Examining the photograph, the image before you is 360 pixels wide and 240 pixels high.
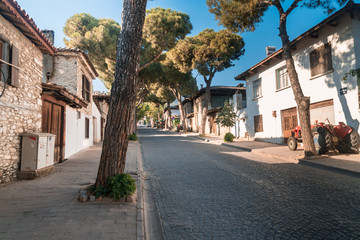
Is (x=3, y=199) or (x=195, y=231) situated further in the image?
(x=3, y=199)

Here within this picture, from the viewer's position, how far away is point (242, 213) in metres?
3.44

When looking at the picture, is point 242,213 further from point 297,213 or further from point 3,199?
point 3,199

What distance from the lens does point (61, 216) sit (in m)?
3.22

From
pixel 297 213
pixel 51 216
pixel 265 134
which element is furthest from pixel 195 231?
pixel 265 134

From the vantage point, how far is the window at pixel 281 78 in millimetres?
14453

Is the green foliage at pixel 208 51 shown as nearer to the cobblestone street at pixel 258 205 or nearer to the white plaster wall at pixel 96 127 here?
the white plaster wall at pixel 96 127

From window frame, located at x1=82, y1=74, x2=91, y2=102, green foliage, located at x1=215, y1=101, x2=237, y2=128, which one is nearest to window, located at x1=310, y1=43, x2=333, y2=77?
green foliage, located at x1=215, y1=101, x2=237, y2=128

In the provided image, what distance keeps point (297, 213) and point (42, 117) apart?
25.5ft

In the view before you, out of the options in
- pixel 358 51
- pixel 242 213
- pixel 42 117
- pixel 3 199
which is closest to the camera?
pixel 242 213

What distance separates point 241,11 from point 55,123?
33.6ft

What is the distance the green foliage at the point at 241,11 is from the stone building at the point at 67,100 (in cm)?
779

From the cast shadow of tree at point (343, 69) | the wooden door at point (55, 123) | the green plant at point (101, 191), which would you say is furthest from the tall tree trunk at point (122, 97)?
the cast shadow of tree at point (343, 69)

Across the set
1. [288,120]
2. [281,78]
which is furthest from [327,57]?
[288,120]

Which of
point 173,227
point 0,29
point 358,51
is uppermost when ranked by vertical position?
point 358,51
